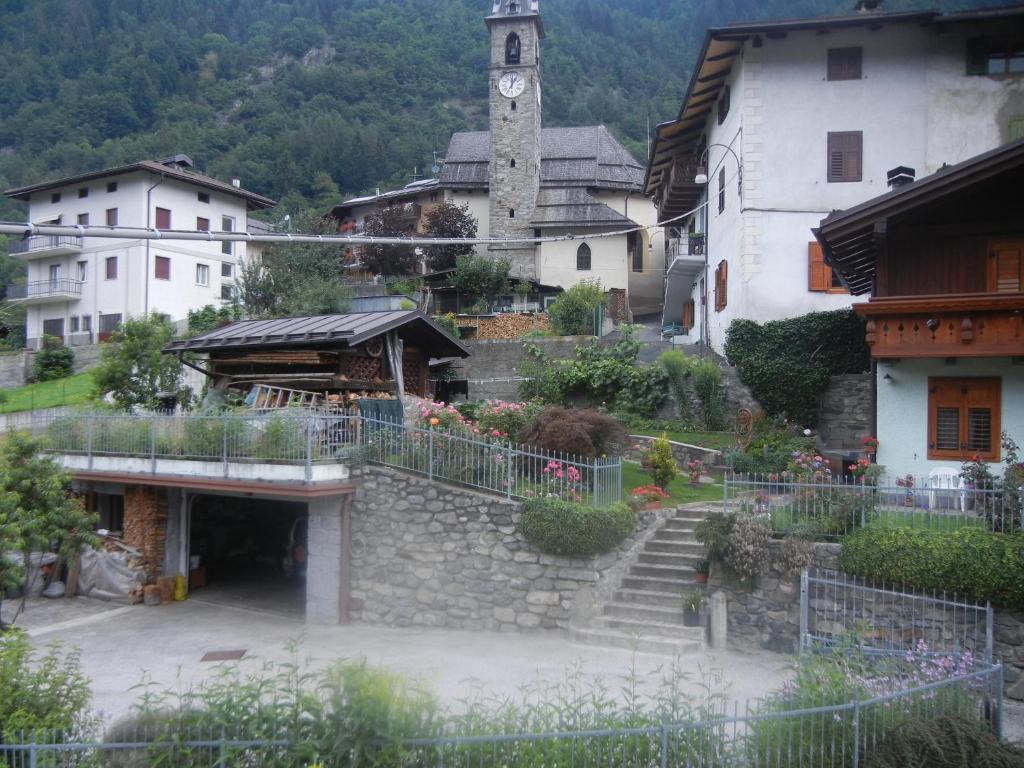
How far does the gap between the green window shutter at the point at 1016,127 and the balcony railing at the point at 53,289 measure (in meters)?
40.5

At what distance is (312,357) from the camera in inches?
675

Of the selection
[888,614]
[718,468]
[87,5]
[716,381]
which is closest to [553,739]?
[888,614]

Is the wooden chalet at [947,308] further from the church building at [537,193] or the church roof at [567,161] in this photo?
the church roof at [567,161]

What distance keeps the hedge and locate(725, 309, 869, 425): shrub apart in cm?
922

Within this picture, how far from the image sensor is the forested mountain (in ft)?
253

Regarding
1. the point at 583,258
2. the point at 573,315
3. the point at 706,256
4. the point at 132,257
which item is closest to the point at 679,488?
the point at 706,256

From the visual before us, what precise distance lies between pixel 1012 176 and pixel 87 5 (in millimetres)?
116672

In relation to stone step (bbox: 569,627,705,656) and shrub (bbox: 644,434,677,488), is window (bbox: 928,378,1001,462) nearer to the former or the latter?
shrub (bbox: 644,434,677,488)

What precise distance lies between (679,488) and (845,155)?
11.2 m

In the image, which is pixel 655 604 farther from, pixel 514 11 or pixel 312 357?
pixel 514 11

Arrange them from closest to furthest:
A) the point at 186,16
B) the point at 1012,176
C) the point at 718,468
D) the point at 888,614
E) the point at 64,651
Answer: the point at 888,614, the point at 64,651, the point at 1012,176, the point at 718,468, the point at 186,16

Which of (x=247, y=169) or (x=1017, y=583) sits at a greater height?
(x=247, y=169)

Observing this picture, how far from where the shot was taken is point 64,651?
13.0 meters

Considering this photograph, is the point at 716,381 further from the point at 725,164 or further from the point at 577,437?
the point at 577,437
